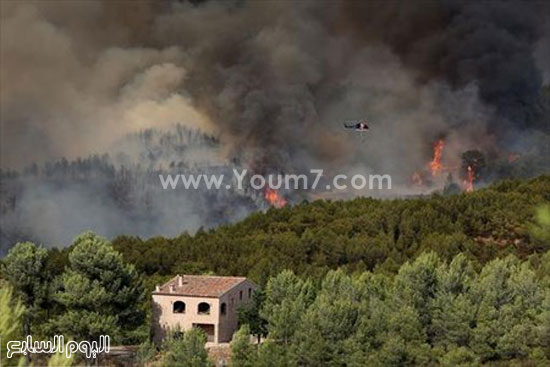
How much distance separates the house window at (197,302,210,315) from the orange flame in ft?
124

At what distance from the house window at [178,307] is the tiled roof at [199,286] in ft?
1.19

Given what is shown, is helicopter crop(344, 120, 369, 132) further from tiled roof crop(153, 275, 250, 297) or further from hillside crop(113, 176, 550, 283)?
tiled roof crop(153, 275, 250, 297)

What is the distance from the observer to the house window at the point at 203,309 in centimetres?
3222

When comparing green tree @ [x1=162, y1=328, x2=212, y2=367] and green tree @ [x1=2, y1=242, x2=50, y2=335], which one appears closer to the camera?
green tree @ [x1=162, y1=328, x2=212, y2=367]

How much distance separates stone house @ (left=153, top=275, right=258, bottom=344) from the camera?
31.9m

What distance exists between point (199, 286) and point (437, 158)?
37.3m

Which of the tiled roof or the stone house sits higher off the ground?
the tiled roof

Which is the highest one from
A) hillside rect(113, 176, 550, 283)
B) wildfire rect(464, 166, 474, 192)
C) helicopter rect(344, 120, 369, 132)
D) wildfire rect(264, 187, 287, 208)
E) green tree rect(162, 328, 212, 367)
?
helicopter rect(344, 120, 369, 132)

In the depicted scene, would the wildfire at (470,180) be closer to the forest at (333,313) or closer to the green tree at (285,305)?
the forest at (333,313)

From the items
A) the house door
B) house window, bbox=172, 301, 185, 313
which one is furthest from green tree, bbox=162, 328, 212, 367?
house window, bbox=172, 301, 185, 313

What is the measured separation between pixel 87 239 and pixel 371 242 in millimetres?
21452

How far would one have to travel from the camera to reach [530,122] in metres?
69.4

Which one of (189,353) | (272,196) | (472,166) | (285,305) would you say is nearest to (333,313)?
(285,305)

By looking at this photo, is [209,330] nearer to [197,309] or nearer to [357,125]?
[197,309]
